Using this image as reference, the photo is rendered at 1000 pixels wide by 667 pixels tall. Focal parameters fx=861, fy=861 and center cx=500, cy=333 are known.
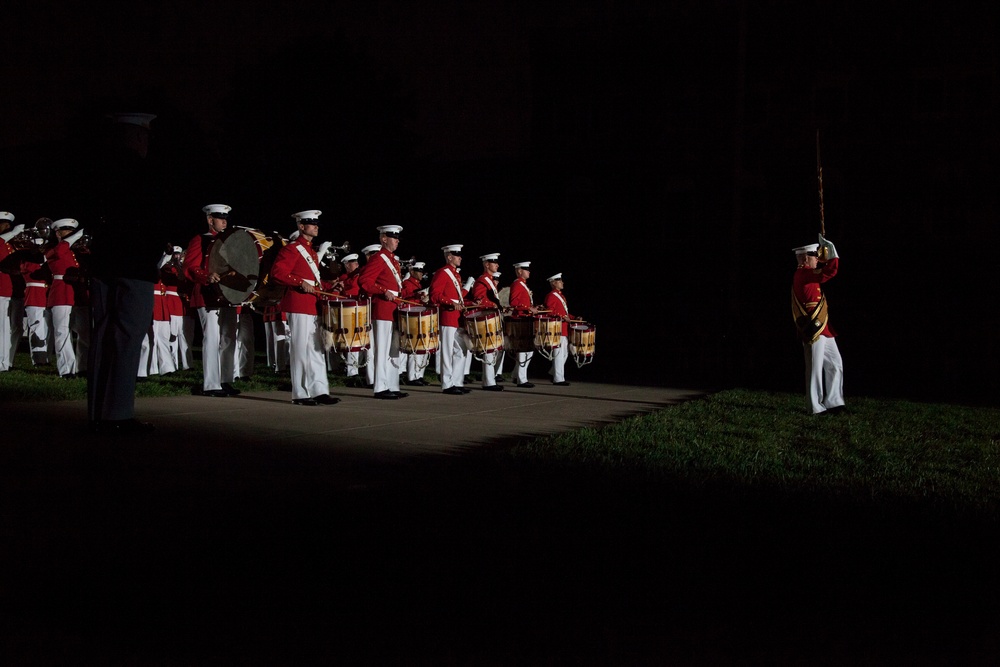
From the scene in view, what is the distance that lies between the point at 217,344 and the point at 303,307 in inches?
66.6

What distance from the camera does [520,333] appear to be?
14.2 metres

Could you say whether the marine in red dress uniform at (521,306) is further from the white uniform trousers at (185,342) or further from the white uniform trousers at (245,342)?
the white uniform trousers at (185,342)

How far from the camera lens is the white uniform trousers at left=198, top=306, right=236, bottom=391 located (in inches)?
441

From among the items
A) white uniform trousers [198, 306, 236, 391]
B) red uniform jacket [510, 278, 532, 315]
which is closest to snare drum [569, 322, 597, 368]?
red uniform jacket [510, 278, 532, 315]

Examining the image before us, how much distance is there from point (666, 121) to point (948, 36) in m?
8.27

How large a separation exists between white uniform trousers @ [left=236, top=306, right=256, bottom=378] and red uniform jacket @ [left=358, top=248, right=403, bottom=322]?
1.62 metres

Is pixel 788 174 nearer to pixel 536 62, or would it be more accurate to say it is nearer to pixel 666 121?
pixel 666 121

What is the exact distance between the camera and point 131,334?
272 inches

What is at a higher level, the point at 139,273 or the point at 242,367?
the point at 139,273

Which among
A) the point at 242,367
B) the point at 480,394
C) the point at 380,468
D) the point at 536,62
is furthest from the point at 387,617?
the point at 536,62

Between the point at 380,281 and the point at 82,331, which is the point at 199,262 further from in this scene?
the point at 82,331

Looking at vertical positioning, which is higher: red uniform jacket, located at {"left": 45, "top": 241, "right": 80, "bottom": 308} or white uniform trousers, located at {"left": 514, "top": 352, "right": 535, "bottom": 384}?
red uniform jacket, located at {"left": 45, "top": 241, "right": 80, "bottom": 308}

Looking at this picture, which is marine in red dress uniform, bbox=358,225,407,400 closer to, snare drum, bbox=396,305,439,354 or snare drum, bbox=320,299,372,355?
snare drum, bbox=396,305,439,354

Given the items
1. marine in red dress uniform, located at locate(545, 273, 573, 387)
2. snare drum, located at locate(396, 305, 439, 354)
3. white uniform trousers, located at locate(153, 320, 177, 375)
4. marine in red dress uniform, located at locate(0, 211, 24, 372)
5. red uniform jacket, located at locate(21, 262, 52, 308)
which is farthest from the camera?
marine in red dress uniform, located at locate(545, 273, 573, 387)
